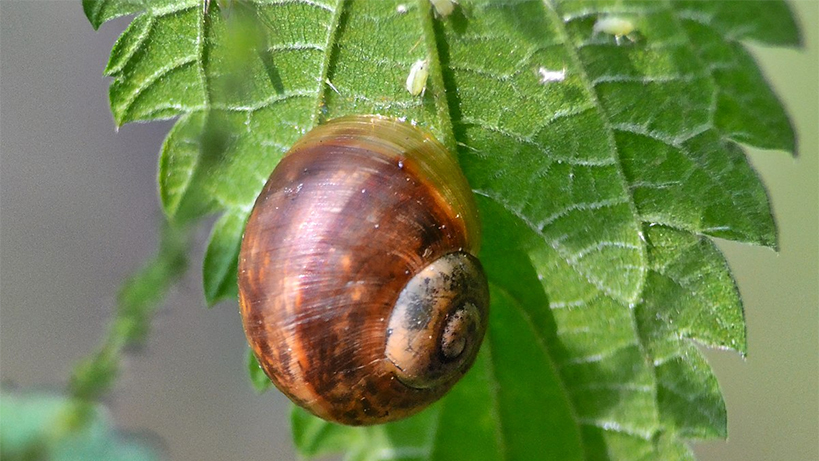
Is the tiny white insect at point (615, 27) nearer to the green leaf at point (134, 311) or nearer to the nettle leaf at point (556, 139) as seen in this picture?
the nettle leaf at point (556, 139)

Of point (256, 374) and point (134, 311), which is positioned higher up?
point (134, 311)

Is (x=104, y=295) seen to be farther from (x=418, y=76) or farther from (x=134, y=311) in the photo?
(x=418, y=76)

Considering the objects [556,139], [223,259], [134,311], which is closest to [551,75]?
[556,139]

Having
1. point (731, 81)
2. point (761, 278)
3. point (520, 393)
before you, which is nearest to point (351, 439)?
point (520, 393)

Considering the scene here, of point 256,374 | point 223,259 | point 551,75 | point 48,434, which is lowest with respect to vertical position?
point 48,434

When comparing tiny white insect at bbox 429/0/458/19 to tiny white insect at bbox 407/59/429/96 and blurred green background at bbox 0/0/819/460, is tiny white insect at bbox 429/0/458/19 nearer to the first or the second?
tiny white insect at bbox 407/59/429/96

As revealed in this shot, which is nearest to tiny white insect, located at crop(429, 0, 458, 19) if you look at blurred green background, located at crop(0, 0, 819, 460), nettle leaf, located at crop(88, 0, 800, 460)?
nettle leaf, located at crop(88, 0, 800, 460)

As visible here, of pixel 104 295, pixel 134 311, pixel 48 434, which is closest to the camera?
pixel 134 311
